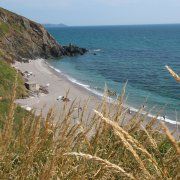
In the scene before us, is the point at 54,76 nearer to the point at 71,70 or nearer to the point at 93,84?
the point at 93,84

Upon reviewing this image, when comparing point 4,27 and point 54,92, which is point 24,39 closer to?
point 4,27

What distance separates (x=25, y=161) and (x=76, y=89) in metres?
38.0

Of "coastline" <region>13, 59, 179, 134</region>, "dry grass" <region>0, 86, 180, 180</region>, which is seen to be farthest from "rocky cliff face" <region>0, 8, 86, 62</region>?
"dry grass" <region>0, 86, 180, 180</region>

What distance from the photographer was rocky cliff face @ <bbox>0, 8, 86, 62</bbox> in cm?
6309

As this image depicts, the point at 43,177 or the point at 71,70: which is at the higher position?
the point at 43,177

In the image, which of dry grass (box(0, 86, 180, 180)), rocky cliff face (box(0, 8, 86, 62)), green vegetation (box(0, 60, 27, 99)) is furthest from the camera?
rocky cliff face (box(0, 8, 86, 62))

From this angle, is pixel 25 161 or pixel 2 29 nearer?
pixel 25 161

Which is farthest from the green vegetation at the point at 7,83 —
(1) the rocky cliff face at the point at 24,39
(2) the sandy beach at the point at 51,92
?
(1) the rocky cliff face at the point at 24,39

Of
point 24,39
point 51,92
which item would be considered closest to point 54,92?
point 51,92

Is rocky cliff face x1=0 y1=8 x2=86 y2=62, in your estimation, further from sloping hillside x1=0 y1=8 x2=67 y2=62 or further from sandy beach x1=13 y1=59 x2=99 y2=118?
sandy beach x1=13 y1=59 x2=99 y2=118

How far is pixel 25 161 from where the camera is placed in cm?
281

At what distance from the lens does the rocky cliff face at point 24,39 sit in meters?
63.1

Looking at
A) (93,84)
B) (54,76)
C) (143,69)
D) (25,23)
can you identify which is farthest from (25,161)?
(25,23)

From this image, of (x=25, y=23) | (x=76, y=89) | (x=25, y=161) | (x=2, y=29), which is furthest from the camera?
(x=25, y=23)
